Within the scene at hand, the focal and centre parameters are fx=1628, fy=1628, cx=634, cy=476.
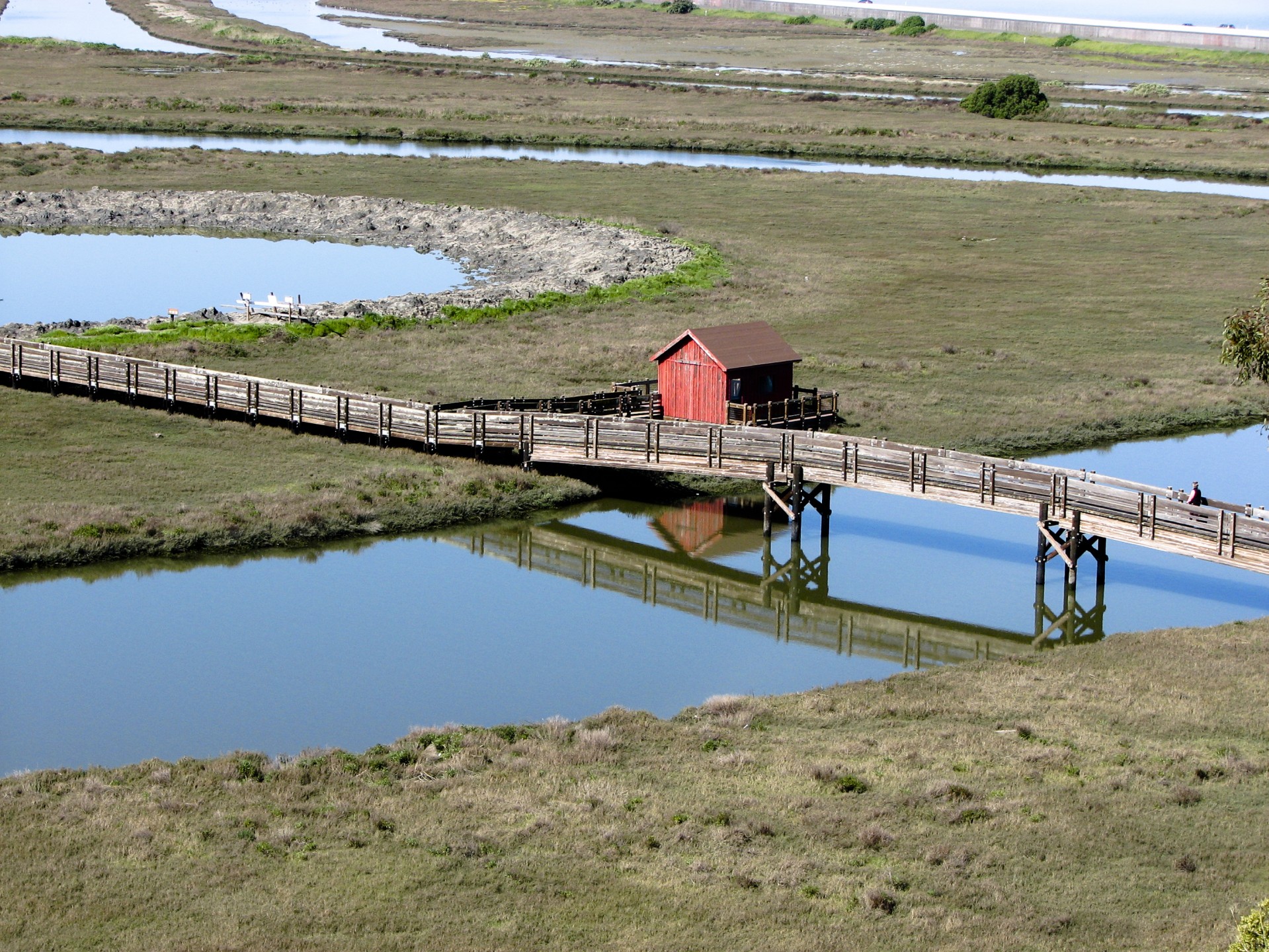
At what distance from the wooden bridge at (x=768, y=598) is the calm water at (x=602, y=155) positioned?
74.5 metres

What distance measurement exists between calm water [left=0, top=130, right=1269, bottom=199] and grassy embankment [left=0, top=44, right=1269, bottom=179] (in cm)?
177

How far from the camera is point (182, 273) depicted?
249 feet

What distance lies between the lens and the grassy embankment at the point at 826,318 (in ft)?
154

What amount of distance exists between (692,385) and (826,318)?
2243 centimetres

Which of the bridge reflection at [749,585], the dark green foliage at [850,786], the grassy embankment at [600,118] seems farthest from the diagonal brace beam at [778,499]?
the grassy embankment at [600,118]

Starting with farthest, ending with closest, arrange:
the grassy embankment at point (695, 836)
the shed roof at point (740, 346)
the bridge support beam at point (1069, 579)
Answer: the shed roof at point (740, 346) < the bridge support beam at point (1069, 579) < the grassy embankment at point (695, 836)

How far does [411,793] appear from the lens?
2428 cm

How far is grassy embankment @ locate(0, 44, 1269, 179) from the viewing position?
12388 cm

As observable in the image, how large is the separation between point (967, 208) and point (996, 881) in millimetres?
79580

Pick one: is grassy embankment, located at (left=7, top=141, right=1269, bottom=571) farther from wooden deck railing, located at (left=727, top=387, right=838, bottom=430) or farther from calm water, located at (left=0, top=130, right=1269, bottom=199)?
calm water, located at (left=0, top=130, right=1269, bottom=199)

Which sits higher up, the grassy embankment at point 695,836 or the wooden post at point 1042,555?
the wooden post at point 1042,555

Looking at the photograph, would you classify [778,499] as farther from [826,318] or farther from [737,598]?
[826,318]

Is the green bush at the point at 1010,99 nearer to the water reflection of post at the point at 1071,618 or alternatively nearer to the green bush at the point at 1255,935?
the water reflection of post at the point at 1071,618

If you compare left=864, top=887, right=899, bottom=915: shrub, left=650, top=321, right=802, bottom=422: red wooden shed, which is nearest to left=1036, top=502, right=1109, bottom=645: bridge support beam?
left=650, top=321, right=802, bottom=422: red wooden shed
